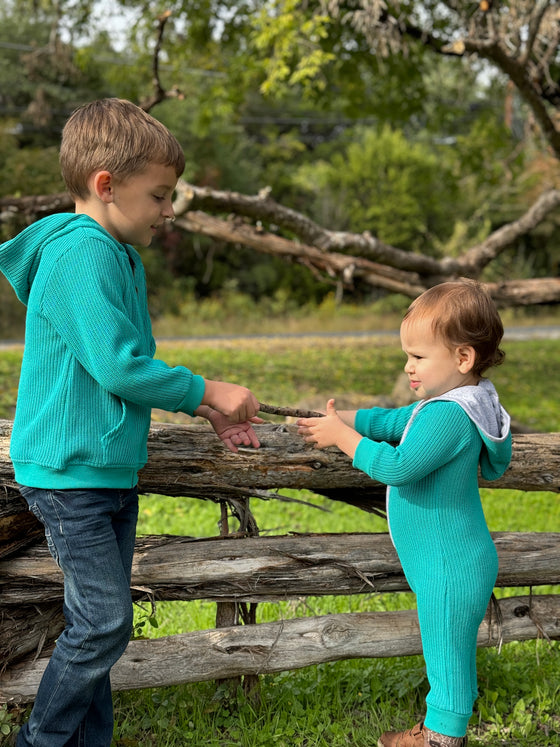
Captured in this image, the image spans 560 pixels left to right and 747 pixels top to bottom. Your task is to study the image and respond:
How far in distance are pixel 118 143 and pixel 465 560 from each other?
1537 millimetres

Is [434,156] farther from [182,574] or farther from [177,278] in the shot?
[182,574]

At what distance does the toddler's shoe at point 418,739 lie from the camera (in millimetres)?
2215

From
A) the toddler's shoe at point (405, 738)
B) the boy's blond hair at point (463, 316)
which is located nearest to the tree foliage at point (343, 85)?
the boy's blond hair at point (463, 316)

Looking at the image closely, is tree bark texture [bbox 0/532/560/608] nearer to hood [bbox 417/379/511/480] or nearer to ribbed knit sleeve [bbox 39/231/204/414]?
hood [bbox 417/379/511/480]

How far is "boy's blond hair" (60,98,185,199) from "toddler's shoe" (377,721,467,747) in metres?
1.84

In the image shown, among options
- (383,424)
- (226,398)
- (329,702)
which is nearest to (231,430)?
(226,398)

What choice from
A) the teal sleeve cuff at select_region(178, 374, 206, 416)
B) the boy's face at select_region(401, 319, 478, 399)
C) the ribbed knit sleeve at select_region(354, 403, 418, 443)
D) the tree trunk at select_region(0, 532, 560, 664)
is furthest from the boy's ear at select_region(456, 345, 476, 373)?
the tree trunk at select_region(0, 532, 560, 664)

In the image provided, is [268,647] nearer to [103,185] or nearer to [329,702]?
[329,702]

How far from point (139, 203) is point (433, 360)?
0.96 m

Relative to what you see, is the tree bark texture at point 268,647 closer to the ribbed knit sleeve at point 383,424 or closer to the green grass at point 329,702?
the green grass at point 329,702

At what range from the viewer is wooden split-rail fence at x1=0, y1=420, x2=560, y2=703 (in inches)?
103

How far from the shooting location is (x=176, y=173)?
2.14 metres

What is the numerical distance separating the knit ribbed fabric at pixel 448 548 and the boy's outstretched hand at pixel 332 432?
51mm

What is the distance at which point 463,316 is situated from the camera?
2.16 m
